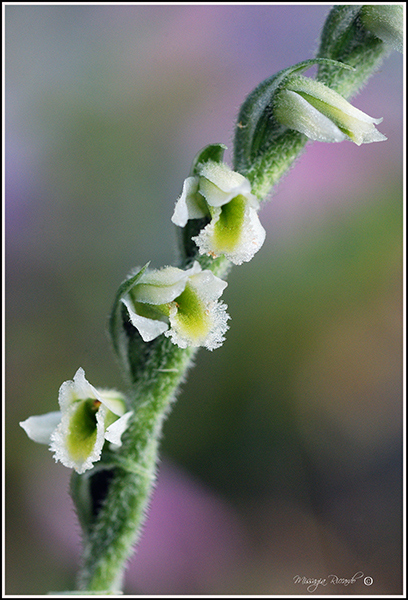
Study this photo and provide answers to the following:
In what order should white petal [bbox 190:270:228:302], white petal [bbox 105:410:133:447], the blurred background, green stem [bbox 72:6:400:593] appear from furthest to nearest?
1. the blurred background
2. green stem [bbox 72:6:400:593]
3. white petal [bbox 105:410:133:447]
4. white petal [bbox 190:270:228:302]

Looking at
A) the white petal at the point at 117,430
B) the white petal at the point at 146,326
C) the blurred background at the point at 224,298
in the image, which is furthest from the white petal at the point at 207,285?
the blurred background at the point at 224,298

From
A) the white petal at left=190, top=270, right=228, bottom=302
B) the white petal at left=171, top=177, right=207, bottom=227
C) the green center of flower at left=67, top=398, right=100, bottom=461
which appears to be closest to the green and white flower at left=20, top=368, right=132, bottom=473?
the green center of flower at left=67, top=398, right=100, bottom=461

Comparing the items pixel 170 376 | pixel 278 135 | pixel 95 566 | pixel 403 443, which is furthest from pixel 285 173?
pixel 403 443

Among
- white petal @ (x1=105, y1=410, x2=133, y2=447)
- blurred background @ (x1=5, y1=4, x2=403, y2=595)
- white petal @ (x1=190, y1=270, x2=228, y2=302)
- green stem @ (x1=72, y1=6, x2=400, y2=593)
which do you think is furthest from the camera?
blurred background @ (x1=5, y1=4, x2=403, y2=595)

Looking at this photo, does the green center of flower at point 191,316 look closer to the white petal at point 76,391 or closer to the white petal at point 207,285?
the white petal at point 207,285

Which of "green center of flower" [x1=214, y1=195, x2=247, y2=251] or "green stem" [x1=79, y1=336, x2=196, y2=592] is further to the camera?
"green stem" [x1=79, y1=336, x2=196, y2=592]

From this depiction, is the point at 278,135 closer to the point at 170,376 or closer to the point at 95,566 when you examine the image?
the point at 170,376

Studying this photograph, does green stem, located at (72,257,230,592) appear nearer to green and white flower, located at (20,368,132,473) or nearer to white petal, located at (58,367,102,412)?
green and white flower, located at (20,368,132,473)
